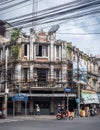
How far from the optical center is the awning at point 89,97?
52.6 m

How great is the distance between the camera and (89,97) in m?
54.7

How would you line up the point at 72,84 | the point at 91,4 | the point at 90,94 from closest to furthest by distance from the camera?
1. the point at 91,4
2. the point at 72,84
3. the point at 90,94

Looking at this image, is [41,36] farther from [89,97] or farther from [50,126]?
[50,126]

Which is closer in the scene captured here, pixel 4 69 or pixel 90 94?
pixel 4 69

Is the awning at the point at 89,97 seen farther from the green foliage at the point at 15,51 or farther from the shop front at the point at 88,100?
the green foliage at the point at 15,51

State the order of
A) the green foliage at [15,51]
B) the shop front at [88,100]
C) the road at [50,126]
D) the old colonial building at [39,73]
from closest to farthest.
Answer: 1. the road at [50,126]
2. the old colonial building at [39,73]
3. the green foliage at [15,51]
4. the shop front at [88,100]

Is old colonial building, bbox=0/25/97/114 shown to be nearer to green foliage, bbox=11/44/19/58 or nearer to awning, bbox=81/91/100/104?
green foliage, bbox=11/44/19/58

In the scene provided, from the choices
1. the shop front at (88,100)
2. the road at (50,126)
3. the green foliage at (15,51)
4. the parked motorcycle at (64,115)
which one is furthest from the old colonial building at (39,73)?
the road at (50,126)

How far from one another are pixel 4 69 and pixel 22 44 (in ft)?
13.3

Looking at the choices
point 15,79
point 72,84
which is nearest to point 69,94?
point 72,84

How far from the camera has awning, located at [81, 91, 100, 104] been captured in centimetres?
5263

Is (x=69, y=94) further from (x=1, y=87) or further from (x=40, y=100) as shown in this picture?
(x=1, y=87)

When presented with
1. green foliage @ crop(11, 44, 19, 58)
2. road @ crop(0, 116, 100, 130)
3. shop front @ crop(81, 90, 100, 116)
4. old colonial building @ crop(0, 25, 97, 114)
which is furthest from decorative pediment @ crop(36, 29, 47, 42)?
road @ crop(0, 116, 100, 130)

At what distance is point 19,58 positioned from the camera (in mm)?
49000
